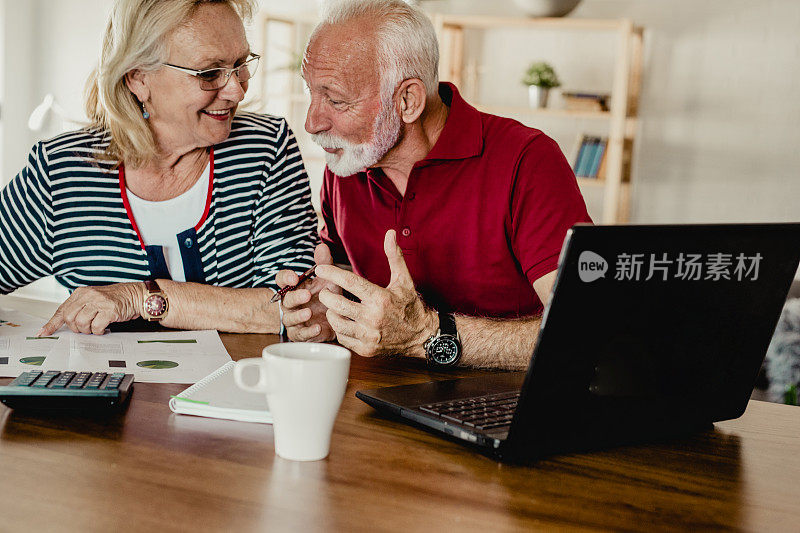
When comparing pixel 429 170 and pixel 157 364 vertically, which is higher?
pixel 429 170

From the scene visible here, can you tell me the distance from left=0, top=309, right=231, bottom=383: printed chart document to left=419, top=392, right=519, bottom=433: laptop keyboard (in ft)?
1.18

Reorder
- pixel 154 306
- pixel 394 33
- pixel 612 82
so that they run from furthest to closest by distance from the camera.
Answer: pixel 612 82 → pixel 394 33 → pixel 154 306

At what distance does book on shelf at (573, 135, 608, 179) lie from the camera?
158 inches

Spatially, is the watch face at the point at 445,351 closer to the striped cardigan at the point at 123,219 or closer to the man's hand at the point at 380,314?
the man's hand at the point at 380,314

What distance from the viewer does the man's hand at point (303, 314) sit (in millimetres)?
1438

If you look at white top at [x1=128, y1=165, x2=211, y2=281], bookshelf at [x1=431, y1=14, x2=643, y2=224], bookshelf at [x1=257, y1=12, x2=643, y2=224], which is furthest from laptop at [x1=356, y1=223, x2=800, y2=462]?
bookshelf at [x1=431, y1=14, x2=643, y2=224]

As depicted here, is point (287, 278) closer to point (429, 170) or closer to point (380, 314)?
point (380, 314)

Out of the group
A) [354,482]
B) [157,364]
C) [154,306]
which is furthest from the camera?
[154,306]

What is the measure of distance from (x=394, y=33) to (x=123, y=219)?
0.69 m

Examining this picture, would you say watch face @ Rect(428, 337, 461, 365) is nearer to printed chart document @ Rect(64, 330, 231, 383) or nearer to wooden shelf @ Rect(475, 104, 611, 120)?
printed chart document @ Rect(64, 330, 231, 383)

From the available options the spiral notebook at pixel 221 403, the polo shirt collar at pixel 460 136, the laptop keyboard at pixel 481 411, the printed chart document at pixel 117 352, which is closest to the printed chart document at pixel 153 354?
the printed chart document at pixel 117 352

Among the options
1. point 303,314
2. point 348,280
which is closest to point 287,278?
point 303,314

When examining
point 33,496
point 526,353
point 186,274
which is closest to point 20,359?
point 33,496

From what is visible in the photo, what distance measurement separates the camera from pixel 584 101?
4031 millimetres
